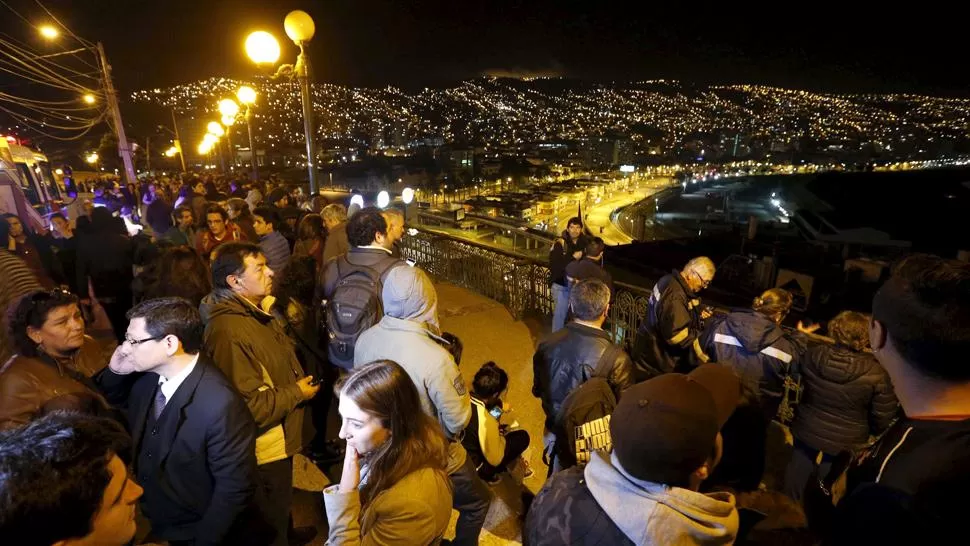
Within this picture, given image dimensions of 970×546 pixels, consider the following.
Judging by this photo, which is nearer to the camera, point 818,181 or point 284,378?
point 284,378

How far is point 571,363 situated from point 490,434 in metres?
0.69

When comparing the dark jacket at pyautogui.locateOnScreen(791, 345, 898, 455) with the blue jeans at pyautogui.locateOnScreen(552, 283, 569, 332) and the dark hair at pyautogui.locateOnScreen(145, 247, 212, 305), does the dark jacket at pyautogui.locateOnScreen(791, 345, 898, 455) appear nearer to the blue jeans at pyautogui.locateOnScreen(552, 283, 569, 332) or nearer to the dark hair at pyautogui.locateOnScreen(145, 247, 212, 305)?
the blue jeans at pyautogui.locateOnScreen(552, 283, 569, 332)

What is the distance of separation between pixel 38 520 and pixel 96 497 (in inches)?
4.8

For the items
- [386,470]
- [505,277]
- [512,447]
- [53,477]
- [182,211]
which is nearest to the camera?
[53,477]

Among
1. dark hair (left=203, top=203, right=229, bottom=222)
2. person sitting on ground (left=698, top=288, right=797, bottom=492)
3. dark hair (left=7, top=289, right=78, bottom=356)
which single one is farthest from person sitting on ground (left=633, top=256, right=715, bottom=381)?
dark hair (left=203, top=203, right=229, bottom=222)

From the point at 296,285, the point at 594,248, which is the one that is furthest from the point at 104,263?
the point at 594,248

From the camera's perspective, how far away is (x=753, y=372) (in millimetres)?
3570

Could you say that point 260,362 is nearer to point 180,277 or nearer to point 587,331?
point 180,277

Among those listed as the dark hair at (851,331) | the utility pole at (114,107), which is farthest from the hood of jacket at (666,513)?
the utility pole at (114,107)

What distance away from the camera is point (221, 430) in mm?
2109

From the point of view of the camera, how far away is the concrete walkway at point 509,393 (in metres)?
3.27

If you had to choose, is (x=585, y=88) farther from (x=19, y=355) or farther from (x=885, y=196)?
(x=19, y=355)

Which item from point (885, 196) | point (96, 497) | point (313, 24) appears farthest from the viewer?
point (885, 196)

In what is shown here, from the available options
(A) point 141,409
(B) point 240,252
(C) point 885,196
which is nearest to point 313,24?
(B) point 240,252
